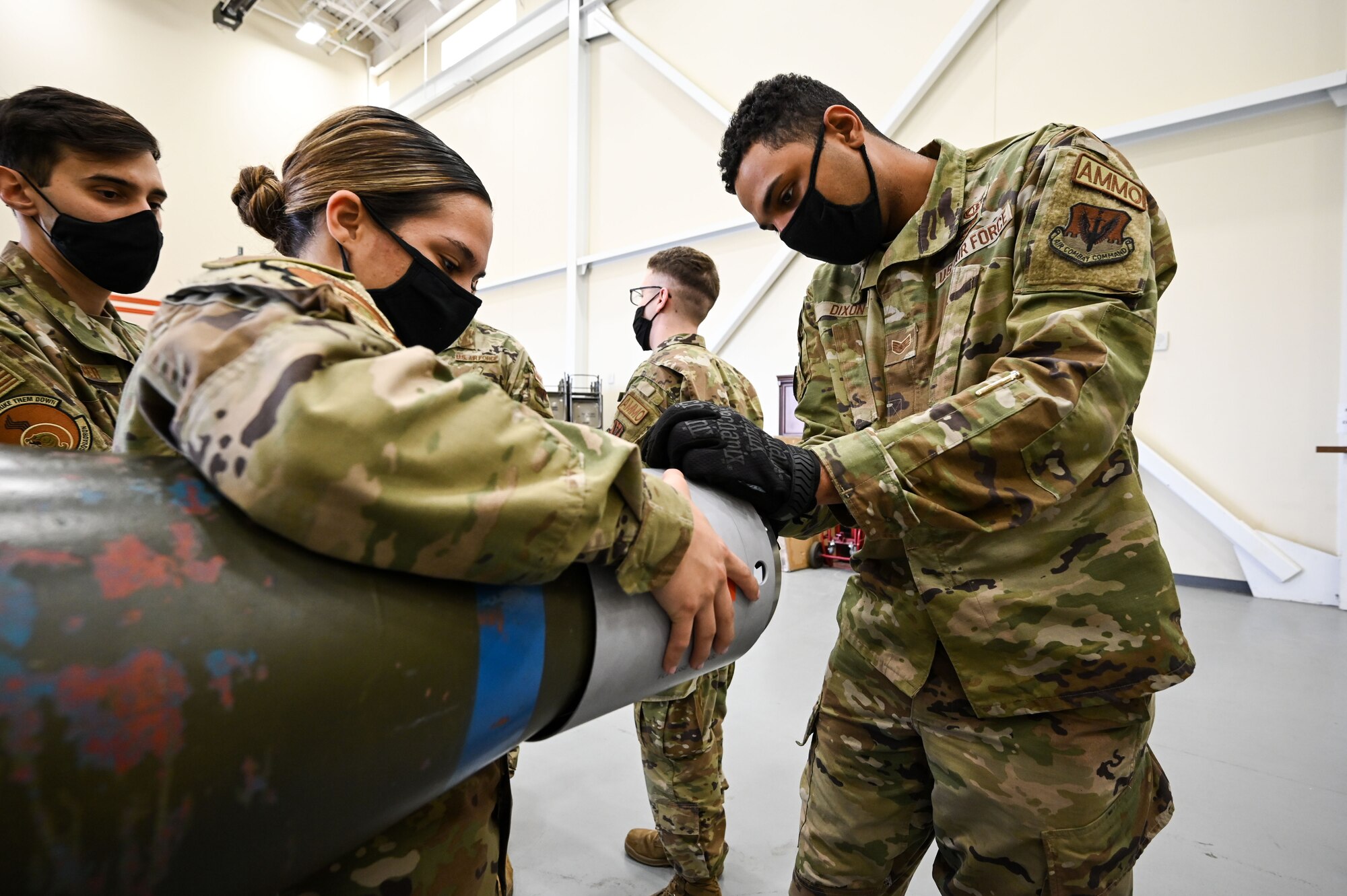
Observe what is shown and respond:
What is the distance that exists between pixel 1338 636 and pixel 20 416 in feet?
15.0

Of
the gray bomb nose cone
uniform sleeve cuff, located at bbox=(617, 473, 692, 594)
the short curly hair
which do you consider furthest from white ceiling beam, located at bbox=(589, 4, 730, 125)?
the gray bomb nose cone

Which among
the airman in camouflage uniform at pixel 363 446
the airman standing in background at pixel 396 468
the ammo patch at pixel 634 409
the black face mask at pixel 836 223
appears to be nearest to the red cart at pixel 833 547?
the ammo patch at pixel 634 409

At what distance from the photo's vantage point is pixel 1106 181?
0.84 m

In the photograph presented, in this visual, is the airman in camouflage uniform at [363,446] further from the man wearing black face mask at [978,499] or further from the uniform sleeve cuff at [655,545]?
the man wearing black face mask at [978,499]

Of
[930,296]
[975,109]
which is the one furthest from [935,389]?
[975,109]

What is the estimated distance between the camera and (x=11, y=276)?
132cm

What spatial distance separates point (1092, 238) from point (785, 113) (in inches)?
21.5

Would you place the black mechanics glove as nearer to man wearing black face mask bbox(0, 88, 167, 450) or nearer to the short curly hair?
the short curly hair

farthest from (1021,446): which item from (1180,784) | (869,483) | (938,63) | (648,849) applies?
(938,63)

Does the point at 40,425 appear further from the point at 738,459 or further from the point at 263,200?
the point at 738,459

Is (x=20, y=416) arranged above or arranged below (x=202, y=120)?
below

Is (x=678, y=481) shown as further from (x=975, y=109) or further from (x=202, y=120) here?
(x=202, y=120)

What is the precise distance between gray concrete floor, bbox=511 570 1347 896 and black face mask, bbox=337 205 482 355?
1337mm

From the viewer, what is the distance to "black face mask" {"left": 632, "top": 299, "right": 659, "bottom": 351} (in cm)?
221
